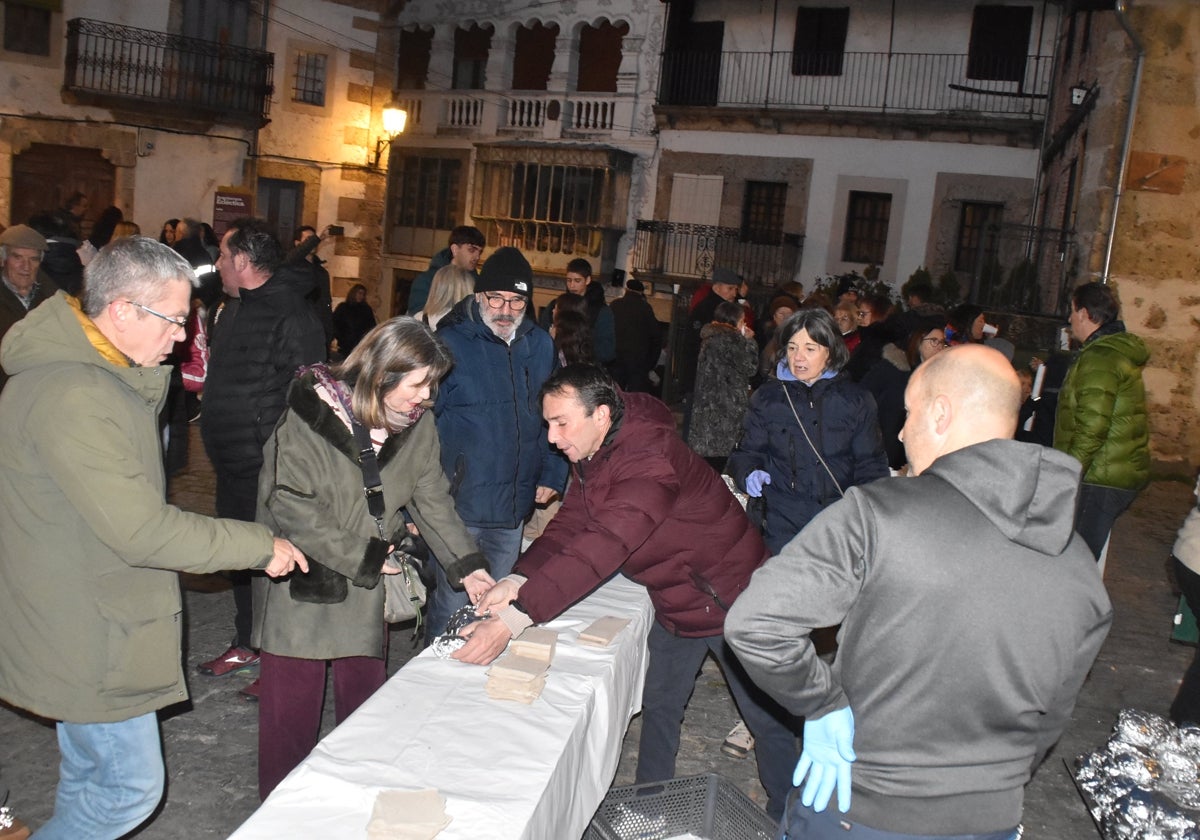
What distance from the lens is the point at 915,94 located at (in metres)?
20.3

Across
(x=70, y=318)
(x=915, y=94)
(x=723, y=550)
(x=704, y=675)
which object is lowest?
(x=704, y=675)

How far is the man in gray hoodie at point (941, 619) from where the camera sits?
205 centimetres

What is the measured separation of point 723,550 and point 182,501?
5269 mm

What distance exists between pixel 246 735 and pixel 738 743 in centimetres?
210

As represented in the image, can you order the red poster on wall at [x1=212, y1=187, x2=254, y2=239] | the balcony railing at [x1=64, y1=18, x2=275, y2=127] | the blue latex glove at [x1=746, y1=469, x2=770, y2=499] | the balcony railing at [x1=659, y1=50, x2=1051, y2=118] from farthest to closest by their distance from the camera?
the balcony railing at [x1=659, y1=50, x2=1051, y2=118] < the balcony railing at [x1=64, y1=18, x2=275, y2=127] < the red poster on wall at [x1=212, y1=187, x2=254, y2=239] < the blue latex glove at [x1=746, y1=469, x2=770, y2=499]

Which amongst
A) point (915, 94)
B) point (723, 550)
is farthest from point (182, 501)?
point (915, 94)

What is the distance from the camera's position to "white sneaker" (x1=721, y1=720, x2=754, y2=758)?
4.55 metres

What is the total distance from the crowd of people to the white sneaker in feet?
2.08

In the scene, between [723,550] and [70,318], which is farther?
[723,550]

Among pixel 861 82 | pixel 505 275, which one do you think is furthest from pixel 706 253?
pixel 505 275

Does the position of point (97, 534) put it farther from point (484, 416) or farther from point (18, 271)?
point (18, 271)

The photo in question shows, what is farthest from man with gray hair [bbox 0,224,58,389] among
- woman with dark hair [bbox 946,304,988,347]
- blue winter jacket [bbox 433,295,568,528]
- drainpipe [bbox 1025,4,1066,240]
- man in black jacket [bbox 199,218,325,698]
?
drainpipe [bbox 1025,4,1066,240]

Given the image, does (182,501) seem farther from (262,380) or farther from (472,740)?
(472,740)

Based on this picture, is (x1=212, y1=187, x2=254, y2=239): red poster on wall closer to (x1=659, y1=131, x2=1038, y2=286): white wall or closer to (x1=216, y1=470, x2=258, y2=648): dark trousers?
(x1=659, y1=131, x2=1038, y2=286): white wall
